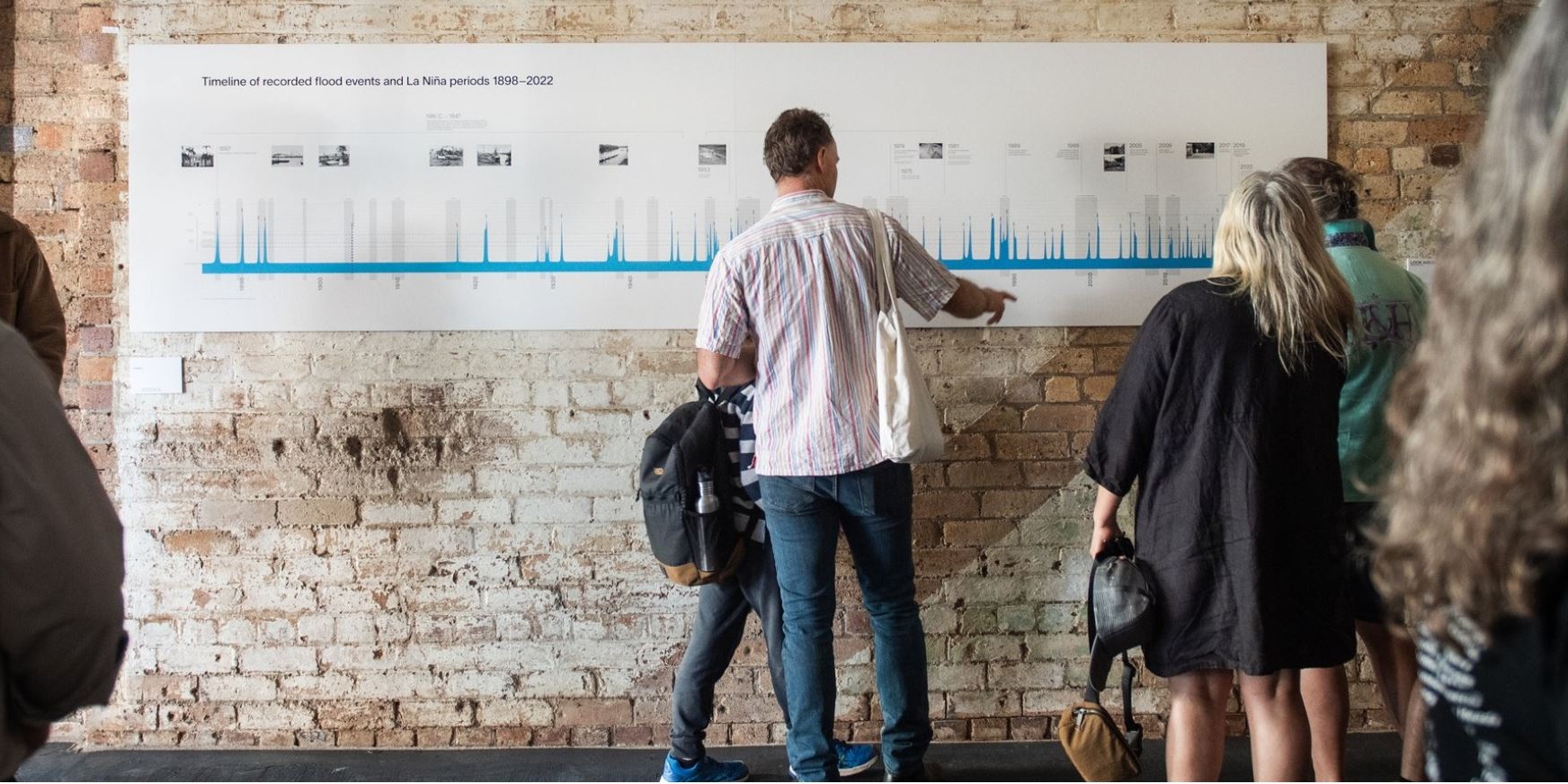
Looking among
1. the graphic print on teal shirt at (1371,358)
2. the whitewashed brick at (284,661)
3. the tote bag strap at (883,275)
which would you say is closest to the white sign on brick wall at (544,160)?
the tote bag strap at (883,275)

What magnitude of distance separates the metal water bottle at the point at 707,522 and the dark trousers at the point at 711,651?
151 millimetres

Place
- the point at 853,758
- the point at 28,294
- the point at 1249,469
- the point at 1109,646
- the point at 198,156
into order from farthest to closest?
1. the point at 198,156
2. the point at 853,758
3. the point at 28,294
4. the point at 1109,646
5. the point at 1249,469

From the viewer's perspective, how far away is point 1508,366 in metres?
0.78

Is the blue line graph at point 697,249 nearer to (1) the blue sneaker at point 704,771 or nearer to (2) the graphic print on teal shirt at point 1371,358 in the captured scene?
(2) the graphic print on teal shirt at point 1371,358

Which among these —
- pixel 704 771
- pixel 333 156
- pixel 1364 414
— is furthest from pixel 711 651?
pixel 333 156

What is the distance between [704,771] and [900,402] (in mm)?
1186

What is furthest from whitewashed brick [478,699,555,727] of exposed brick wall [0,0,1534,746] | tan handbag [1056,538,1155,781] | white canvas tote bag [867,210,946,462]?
tan handbag [1056,538,1155,781]

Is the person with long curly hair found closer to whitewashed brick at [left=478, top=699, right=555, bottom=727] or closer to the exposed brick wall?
the exposed brick wall

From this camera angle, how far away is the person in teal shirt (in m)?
2.30

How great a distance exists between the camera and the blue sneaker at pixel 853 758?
9.87 ft

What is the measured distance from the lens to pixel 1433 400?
85cm

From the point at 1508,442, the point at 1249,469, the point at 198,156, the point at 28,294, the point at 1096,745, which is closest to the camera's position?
the point at 1508,442

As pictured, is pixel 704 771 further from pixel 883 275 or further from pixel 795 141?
pixel 795 141

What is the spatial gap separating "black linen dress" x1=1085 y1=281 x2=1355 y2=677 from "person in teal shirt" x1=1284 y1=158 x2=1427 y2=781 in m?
0.17
